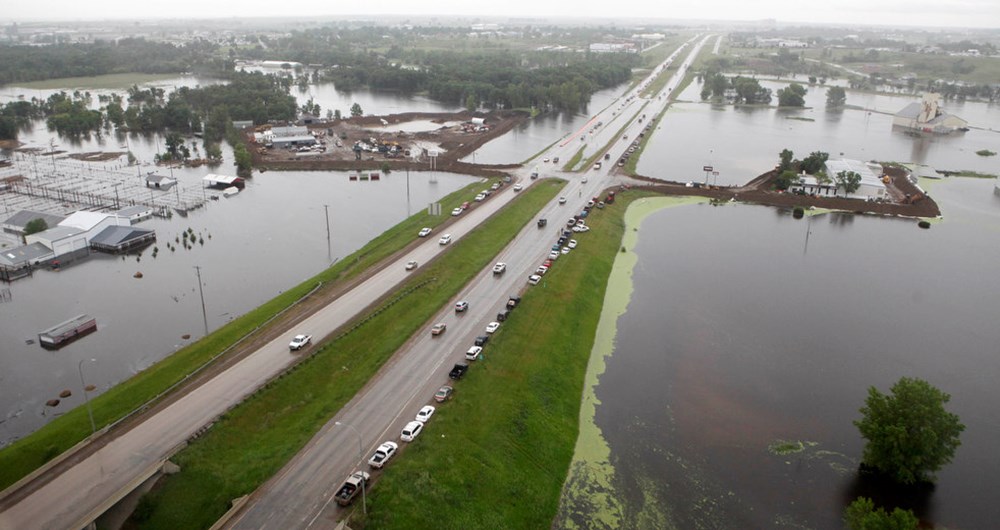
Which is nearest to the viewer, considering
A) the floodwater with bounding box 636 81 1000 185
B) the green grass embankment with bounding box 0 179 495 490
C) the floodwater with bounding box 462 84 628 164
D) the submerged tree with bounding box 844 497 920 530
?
the submerged tree with bounding box 844 497 920 530

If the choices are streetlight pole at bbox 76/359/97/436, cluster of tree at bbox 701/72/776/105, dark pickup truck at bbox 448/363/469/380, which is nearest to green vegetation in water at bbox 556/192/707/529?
dark pickup truck at bbox 448/363/469/380

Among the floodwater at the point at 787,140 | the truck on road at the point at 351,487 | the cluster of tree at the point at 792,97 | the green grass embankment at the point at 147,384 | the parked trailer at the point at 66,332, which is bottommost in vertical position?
the parked trailer at the point at 66,332

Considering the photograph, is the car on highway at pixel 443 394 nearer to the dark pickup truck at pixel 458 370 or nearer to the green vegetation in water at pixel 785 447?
the dark pickup truck at pixel 458 370

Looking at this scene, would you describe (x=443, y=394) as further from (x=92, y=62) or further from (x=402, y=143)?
(x=92, y=62)

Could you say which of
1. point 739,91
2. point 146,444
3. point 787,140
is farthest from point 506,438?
point 739,91

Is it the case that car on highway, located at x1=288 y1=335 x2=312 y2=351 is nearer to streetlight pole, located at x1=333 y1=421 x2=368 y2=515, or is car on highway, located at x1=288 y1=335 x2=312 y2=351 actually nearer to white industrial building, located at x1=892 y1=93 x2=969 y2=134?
streetlight pole, located at x1=333 y1=421 x2=368 y2=515

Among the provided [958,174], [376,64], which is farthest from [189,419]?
[376,64]

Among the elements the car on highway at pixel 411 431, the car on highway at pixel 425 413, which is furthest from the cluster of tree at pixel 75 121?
the car on highway at pixel 411 431
